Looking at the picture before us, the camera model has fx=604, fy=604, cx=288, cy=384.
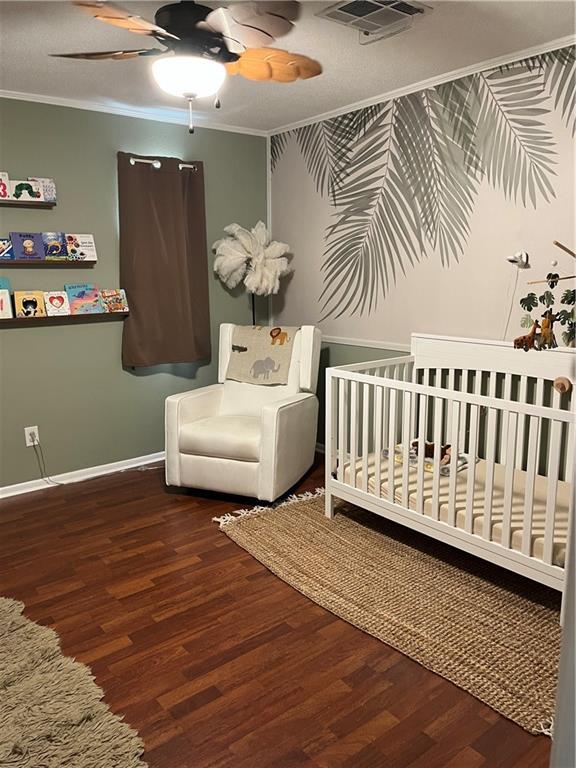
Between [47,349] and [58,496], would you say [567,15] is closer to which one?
[47,349]

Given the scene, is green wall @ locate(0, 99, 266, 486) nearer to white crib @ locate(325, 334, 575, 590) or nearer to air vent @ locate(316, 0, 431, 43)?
white crib @ locate(325, 334, 575, 590)

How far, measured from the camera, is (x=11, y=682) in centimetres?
196

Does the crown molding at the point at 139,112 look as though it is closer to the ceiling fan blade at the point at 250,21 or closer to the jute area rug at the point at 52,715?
the ceiling fan blade at the point at 250,21

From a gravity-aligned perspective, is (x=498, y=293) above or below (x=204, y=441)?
above

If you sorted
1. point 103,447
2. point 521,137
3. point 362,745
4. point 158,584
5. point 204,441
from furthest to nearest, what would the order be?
point 103,447
point 204,441
point 521,137
point 158,584
point 362,745

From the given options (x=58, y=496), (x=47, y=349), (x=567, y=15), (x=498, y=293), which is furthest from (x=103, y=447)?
(x=567, y=15)

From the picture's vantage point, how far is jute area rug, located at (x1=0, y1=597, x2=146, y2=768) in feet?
5.47

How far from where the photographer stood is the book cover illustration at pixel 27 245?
3.40 metres

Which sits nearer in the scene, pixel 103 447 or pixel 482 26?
pixel 482 26

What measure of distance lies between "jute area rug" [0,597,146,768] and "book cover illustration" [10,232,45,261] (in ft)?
6.86

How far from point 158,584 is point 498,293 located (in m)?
2.16

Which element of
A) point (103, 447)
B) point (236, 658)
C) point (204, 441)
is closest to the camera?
point (236, 658)

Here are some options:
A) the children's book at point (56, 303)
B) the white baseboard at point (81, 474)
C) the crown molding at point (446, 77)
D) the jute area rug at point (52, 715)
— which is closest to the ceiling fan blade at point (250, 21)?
the crown molding at point (446, 77)

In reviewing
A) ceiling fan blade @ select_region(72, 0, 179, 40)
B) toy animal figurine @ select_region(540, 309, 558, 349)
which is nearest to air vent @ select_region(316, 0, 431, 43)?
ceiling fan blade @ select_region(72, 0, 179, 40)
